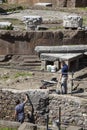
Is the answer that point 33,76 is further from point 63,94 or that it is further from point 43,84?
point 63,94

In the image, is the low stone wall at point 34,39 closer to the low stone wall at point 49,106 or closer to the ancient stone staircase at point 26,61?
the ancient stone staircase at point 26,61

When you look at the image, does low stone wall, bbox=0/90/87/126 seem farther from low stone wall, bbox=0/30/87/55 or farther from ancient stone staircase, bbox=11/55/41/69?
low stone wall, bbox=0/30/87/55

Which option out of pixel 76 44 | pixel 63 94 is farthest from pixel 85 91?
pixel 76 44

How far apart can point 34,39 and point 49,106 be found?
5.50 m

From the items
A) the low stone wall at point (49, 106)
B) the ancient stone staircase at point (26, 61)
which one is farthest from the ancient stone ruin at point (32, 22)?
the low stone wall at point (49, 106)

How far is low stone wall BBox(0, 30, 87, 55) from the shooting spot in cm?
1947

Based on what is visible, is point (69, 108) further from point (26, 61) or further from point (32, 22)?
point (32, 22)

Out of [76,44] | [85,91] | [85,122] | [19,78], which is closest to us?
[85,122]

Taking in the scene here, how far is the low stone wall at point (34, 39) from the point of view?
19469 mm

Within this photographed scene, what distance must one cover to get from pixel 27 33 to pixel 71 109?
612 centimetres

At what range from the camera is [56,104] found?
14289mm

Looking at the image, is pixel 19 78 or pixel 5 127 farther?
pixel 19 78

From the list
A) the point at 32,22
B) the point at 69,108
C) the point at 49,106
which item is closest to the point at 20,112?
the point at 49,106

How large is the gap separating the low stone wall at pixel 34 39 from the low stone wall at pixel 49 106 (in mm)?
4914
